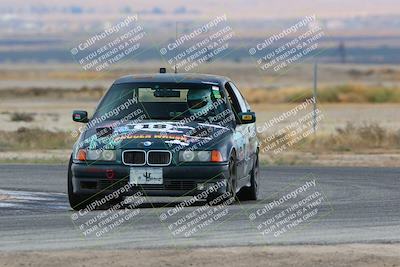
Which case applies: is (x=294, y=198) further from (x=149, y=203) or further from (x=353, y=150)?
(x=353, y=150)

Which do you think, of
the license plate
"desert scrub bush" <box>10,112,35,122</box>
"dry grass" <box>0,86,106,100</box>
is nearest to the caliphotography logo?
the license plate

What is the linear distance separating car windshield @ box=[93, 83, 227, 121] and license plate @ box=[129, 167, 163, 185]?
1133mm

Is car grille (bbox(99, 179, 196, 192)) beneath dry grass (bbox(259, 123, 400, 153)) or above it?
above

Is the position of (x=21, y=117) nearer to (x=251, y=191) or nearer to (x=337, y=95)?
(x=337, y=95)

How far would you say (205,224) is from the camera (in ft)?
44.6

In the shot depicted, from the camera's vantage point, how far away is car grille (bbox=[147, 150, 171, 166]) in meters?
15.0

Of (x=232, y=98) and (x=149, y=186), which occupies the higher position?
(x=232, y=98)

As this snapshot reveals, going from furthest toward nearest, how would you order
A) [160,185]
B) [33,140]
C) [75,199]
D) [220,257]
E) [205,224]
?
1. [33,140]
2. [75,199]
3. [160,185]
4. [205,224]
5. [220,257]

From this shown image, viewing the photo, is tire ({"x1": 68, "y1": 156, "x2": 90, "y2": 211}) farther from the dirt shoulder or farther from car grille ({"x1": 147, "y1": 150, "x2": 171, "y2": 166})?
the dirt shoulder

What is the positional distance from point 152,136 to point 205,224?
1.83 m

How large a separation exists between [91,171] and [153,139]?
778 mm

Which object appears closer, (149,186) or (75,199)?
(149,186)

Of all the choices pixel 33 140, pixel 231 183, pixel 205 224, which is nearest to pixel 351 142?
pixel 33 140

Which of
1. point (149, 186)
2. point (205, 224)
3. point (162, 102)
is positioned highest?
point (162, 102)
